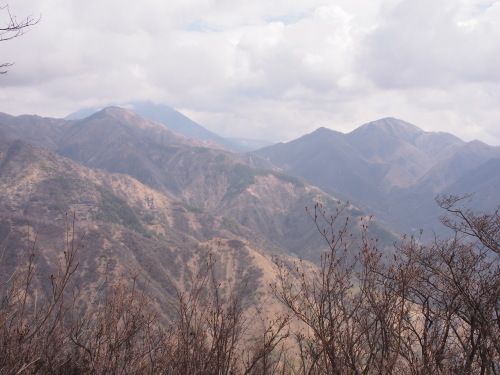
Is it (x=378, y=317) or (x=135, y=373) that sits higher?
(x=378, y=317)

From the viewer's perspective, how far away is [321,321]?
6668mm

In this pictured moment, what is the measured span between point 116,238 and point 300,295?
14362cm

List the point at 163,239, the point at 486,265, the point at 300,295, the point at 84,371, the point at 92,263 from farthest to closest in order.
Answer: the point at 163,239 < the point at 92,263 < the point at 486,265 < the point at 84,371 < the point at 300,295

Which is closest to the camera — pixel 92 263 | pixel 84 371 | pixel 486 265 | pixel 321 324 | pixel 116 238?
pixel 321 324

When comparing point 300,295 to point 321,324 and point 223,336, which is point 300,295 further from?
point 223,336

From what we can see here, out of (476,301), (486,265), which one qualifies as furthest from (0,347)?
(486,265)

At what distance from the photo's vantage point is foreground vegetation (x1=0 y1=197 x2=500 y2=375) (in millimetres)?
6680

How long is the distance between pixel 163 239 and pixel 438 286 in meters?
193

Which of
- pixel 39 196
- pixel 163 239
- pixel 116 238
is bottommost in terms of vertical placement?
pixel 163 239

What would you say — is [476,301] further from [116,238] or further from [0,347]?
[116,238]

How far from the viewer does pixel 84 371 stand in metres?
8.79

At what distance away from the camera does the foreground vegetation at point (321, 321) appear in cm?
668

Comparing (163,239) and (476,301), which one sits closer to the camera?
(476,301)

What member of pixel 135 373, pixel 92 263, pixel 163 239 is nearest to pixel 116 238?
pixel 92 263
